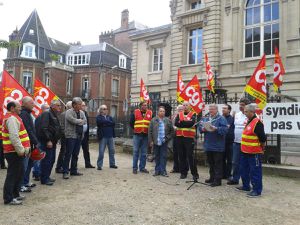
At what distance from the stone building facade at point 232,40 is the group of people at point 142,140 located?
759 cm

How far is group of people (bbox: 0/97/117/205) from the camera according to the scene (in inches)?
208

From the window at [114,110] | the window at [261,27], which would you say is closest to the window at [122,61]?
the window at [114,110]

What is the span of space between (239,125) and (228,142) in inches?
22.3

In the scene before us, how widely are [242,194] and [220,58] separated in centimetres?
1428

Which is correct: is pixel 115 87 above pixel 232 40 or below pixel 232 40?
below

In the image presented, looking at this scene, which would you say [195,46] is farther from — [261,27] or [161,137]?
[161,137]

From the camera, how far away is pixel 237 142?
7.43 metres

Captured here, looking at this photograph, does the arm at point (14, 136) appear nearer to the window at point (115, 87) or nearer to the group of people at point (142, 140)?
the group of people at point (142, 140)

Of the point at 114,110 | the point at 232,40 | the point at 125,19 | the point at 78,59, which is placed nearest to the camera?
the point at 232,40

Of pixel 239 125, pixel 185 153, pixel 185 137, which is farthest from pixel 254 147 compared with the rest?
pixel 185 153

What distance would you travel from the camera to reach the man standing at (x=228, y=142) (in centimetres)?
772

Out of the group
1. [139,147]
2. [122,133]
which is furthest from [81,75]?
[139,147]

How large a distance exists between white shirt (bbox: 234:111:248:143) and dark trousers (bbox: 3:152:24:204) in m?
4.81

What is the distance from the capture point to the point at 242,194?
6465 mm
